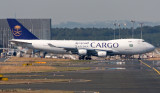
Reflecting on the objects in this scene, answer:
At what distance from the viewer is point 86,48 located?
3462 inches

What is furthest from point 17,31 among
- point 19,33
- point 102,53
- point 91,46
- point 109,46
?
point 109,46

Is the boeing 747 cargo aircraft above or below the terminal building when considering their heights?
below

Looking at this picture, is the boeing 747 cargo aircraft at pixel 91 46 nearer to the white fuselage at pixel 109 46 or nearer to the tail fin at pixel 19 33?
the white fuselage at pixel 109 46

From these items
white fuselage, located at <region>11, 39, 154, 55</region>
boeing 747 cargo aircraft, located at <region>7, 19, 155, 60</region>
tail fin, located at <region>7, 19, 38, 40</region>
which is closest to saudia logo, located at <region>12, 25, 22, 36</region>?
tail fin, located at <region>7, 19, 38, 40</region>

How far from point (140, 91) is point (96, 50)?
58.9 m

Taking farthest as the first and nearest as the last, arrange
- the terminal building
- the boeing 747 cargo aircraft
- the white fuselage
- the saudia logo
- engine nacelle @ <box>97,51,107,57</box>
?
the terminal building, the saudia logo, the white fuselage, the boeing 747 cargo aircraft, engine nacelle @ <box>97,51,107,57</box>

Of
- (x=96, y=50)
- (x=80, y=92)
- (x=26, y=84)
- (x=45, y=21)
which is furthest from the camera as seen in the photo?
(x=45, y=21)

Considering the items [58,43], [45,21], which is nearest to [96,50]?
[58,43]

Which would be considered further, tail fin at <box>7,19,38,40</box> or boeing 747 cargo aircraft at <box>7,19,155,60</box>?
tail fin at <box>7,19,38,40</box>

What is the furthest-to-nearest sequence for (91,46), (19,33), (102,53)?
(19,33)
(91,46)
(102,53)

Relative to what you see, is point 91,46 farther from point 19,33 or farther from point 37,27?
point 37,27

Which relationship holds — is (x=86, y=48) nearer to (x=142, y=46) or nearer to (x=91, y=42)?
(x=91, y=42)

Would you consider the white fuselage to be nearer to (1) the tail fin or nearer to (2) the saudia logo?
(1) the tail fin

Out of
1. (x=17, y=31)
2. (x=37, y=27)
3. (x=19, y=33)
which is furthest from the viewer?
(x=37, y=27)
